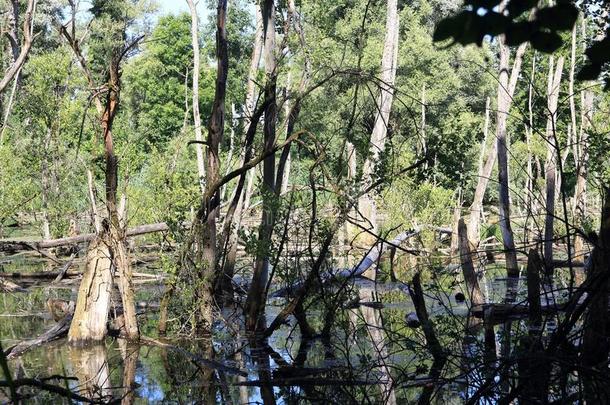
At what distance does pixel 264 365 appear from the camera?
388 inches

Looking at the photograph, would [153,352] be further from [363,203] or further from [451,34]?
[363,203]

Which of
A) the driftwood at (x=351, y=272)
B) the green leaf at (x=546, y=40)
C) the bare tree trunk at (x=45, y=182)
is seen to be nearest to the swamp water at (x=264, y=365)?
the driftwood at (x=351, y=272)

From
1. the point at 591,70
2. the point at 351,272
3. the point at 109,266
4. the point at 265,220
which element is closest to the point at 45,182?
the point at 109,266

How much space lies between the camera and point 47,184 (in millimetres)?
25719

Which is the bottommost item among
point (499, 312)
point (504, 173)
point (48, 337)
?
point (48, 337)

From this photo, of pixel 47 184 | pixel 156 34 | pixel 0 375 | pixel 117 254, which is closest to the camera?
pixel 0 375

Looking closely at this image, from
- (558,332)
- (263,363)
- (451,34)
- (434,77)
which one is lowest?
(263,363)

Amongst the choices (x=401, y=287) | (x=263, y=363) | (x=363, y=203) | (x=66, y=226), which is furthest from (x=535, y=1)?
(x=363, y=203)

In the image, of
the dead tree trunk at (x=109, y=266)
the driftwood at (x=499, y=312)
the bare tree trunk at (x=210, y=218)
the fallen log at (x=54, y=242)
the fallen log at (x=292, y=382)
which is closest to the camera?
the fallen log at (x=292, y=382)

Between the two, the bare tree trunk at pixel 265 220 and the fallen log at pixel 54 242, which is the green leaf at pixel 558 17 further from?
the fallen log at pixel 54 242

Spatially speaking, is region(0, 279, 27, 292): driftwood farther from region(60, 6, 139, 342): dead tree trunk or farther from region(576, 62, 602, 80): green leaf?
region(576, 62, 602, 80): green leaf

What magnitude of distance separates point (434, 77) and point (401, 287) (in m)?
26.4

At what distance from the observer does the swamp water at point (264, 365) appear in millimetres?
7633

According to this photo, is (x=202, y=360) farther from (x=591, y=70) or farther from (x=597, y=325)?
(x=591, y=70)
